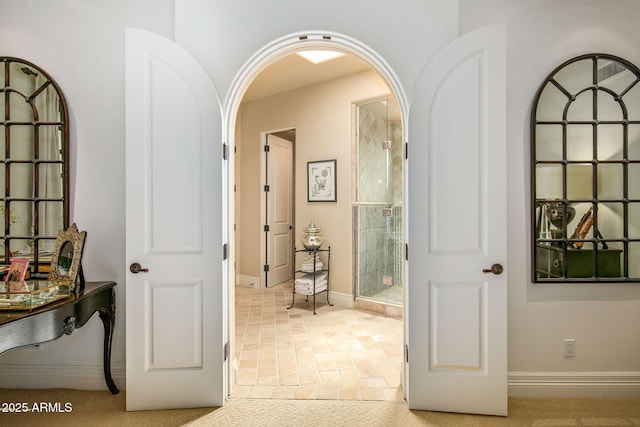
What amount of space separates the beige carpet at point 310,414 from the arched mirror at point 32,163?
2.96ft

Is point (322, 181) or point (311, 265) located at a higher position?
point (322, 181)

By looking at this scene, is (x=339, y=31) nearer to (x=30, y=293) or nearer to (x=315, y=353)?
(x=30, y=293)

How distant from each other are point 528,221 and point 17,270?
3109 mm

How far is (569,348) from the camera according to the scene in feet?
7.04

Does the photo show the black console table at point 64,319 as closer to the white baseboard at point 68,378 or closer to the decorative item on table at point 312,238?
the white baseboard at point 68,378

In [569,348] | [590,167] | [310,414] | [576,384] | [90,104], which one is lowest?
[310,414]

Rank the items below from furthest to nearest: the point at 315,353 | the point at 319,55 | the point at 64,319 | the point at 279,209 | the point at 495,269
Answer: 1. the point at 279,209
2. the point at 319,55
3. the point at 315,353
4. the point at 495,269
5. the point at 64,319

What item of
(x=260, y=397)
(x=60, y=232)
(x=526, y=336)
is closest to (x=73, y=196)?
(x=60, y=232)

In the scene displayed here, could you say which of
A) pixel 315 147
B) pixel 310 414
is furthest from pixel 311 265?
pixel 310 414

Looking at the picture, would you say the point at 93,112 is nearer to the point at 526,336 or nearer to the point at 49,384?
the point at 49,384

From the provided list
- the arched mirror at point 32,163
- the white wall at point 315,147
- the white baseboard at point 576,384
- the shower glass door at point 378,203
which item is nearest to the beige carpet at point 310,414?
the white baseboard at point 576,384

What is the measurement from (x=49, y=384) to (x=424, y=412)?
2.48 meters

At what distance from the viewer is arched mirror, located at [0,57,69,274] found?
85.4 inches

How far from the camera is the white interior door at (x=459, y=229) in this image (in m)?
1.93
